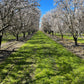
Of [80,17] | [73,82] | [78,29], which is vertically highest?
[80,17]

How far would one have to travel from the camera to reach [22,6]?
58.8 ft

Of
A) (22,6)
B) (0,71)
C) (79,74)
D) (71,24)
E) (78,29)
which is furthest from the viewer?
(71,24)

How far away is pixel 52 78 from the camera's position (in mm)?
8703

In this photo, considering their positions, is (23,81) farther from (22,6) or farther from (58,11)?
(58,11)

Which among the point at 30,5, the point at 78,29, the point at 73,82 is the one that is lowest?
the point at 73,82

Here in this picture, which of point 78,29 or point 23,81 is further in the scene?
point 78,29

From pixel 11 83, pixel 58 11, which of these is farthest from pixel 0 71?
pixel 58 11

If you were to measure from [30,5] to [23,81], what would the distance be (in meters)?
14.3

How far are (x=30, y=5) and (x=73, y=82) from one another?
595 inches

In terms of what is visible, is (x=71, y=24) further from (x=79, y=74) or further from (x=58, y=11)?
(x=79, y=74)

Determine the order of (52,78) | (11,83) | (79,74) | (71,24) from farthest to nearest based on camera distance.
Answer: (71,24)
(79,74)
(52,78)
(11,83)

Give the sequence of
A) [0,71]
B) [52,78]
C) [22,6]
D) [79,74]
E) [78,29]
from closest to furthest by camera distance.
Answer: [52,78]
[79,74]
[0,71]
[22,6]
[78,29]

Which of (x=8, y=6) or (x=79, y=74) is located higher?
(x=8, y=6)

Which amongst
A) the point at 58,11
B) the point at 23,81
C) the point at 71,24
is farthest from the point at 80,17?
the point at 23,81
